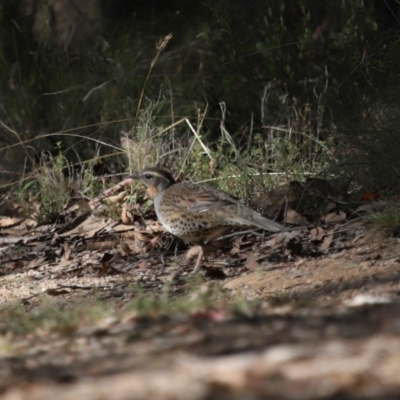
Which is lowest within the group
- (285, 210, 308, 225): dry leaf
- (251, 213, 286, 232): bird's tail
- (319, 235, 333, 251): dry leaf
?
(285, 210, 308, 225): dry leaf

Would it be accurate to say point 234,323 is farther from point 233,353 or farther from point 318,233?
point 318,233

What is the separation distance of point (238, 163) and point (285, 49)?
2.40m

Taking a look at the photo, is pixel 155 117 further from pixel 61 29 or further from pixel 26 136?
pixel 61 29

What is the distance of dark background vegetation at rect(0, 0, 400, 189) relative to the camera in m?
10.2

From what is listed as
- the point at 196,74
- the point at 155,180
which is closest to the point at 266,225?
the point at 155,180

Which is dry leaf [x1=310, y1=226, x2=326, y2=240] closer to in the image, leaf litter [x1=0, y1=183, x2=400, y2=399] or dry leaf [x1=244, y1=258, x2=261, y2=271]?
leaf litter [x1=0, y1=183, x2=400, y2=399]

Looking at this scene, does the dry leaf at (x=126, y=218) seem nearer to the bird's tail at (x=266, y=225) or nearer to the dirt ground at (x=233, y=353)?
the bird's tail at (x=266, y=225)

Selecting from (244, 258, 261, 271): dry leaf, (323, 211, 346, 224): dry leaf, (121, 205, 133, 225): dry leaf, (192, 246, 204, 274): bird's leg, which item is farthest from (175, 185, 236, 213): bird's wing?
(121, 205, 133, 225): dry leaf

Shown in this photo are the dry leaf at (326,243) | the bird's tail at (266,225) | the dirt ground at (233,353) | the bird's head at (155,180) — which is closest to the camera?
the dirt ground at (233,353)

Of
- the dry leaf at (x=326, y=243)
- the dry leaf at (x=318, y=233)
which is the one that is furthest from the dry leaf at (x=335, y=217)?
the dry leaf at (x=326, y=243)

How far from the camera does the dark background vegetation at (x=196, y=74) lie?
10172 mm

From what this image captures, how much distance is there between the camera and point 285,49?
11.3 meters

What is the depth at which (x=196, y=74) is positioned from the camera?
38.2 feet

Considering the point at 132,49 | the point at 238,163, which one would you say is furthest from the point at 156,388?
the point at 132,49
